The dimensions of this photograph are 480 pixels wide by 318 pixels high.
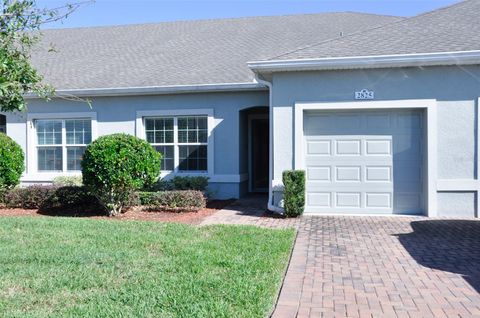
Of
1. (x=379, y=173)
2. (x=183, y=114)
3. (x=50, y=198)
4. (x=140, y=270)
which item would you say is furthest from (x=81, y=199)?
(x=379, y=173)

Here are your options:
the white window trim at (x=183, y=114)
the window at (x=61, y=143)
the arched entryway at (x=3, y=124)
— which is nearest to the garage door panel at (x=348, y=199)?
the white window trim at (x=183, y=114)

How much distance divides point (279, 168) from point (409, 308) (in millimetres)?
6360

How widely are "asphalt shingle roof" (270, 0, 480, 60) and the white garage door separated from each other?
1.42 m

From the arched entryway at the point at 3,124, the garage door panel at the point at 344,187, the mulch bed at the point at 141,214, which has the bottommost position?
the mulch bed at the point at 141,214

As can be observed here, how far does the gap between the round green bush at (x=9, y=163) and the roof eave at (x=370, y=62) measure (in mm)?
6946

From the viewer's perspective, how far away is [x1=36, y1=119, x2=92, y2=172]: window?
583 inches

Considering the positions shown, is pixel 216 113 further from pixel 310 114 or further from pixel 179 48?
pixel 179 48

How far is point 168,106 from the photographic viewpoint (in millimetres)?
13930

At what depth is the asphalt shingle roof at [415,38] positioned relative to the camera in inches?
404

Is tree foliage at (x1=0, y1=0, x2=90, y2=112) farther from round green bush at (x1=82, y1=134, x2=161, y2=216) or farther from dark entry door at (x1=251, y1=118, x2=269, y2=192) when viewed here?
dark entry door at (x1=251, y1=118, x2=269, y2=192)

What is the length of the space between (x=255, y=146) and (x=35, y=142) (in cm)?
731

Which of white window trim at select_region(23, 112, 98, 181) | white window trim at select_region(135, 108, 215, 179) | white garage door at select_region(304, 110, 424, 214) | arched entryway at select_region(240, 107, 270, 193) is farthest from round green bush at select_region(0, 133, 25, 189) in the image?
white garage door at select_region(304, 110, 424, 214)

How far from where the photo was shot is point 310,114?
36.0 feet

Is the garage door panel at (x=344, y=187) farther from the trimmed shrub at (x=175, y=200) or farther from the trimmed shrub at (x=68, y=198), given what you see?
the trimmed shrub at (x=68, y=198)
